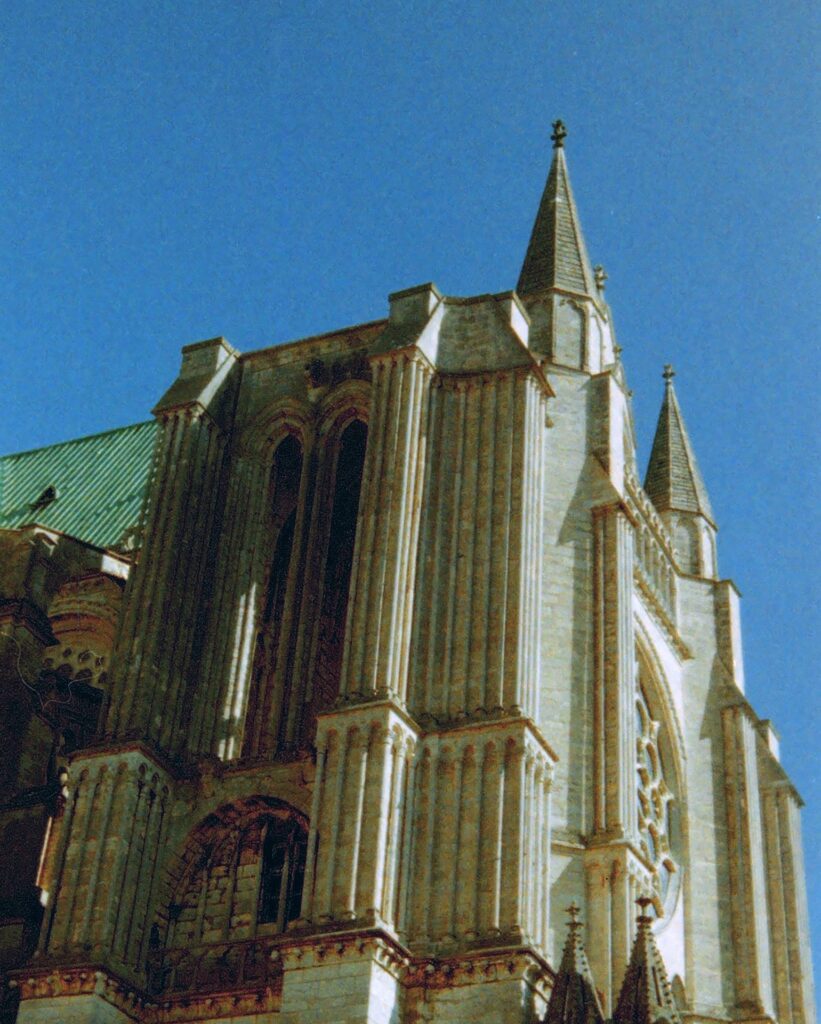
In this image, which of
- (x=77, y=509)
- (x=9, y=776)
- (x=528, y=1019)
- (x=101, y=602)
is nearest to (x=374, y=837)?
(x=528, y=1019)

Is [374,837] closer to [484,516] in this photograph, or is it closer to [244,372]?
[484,516]

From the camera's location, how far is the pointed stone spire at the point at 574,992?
2466cm

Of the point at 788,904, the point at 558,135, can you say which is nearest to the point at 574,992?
the point at 788,904

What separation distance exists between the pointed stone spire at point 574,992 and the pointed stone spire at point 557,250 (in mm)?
13308

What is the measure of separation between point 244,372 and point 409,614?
761cm

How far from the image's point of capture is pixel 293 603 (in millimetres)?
32031

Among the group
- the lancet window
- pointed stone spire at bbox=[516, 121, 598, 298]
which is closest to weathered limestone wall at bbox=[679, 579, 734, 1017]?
the lancet window

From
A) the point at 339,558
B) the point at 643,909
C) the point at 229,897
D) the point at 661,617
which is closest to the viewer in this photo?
the point at 643,909

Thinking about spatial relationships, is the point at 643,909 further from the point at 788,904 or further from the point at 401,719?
the point at 788,904

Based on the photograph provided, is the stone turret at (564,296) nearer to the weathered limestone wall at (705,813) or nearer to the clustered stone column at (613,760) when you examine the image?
the clustered stone column at (613,760)

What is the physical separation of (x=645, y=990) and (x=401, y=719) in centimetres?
482

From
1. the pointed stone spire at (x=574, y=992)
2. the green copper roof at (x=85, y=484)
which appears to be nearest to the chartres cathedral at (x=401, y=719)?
the pointed stone spire at (x=574, y=992)

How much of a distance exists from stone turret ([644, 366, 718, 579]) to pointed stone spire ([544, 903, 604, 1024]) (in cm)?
1519

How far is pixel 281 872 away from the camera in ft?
94.9
